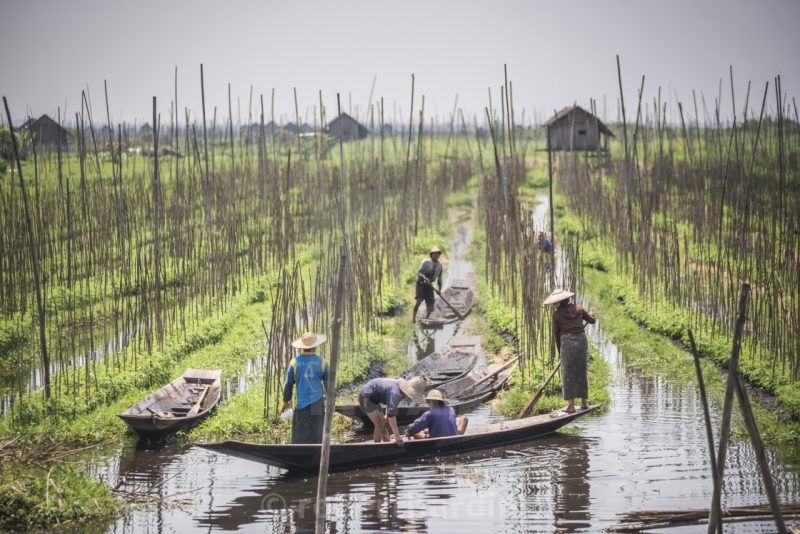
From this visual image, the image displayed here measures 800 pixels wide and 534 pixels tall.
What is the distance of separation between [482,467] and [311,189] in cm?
1343

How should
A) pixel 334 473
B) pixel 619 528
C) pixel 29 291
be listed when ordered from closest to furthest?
pixel 619 528, pixel 334 473, pixel 29 291

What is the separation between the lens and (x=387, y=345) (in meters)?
12.2

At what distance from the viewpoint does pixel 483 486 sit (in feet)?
22.5

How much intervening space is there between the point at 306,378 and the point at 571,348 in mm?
2881

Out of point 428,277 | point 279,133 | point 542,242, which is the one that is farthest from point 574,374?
point 279,133

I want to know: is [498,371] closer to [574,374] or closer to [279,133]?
[574,374]

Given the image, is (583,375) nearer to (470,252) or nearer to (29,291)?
(29,291)

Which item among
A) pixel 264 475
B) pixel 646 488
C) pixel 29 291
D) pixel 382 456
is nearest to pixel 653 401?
pixel 646 488

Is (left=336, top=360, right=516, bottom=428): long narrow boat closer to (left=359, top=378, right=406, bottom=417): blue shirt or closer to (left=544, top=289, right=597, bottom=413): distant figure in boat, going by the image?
(left=544, top=289, right=597, bottom=413): distant figure in boat

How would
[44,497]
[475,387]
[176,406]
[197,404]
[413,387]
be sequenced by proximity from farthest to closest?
1. [475,387]
2. [176,406]
3. [197,404]
4. [413,387]
5. [44,497]

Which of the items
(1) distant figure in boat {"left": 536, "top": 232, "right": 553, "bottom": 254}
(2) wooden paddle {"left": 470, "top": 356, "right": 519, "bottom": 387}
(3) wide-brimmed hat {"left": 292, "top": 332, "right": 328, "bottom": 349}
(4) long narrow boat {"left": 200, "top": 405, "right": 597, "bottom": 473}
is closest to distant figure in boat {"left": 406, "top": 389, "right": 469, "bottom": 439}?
(4) long narrow boat {"left": 200, "top": 405, "right": 597, "bottom": 473}

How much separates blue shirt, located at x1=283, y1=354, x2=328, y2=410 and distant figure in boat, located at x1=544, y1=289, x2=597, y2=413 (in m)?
2.55

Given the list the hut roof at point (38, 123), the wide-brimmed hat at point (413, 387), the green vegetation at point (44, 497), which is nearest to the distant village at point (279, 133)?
the hut roof at point (38, 123)

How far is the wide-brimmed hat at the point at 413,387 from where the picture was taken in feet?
25.8
